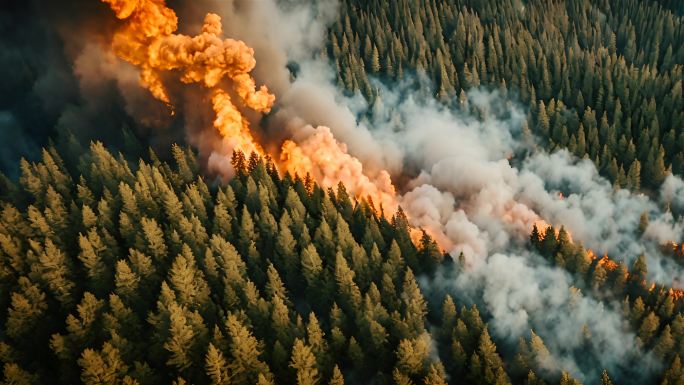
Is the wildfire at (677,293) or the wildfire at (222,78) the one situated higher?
the wildfire at (222,78)

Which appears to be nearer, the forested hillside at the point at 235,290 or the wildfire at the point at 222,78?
the forested hillside at the point at 235,290

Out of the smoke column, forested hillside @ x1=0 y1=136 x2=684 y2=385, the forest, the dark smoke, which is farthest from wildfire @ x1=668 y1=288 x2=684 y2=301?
the dark smoke

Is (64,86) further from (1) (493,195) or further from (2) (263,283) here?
(1) (493,195)

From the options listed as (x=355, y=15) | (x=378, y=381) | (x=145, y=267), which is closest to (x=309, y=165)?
(x=145, y=267)

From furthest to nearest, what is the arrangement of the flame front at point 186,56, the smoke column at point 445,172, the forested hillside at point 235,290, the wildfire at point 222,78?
1. the flame front at point 186,56
2. the wildfire at point 222,78
3. the smoke column at point 445,172
4. the forested hillside at point 235,290

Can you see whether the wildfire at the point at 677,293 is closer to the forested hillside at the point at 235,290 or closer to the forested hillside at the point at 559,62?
the forested hillside at the point at 235,290

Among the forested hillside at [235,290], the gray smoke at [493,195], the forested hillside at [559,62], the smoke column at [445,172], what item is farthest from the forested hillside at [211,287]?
the forested hillside at [559,62]

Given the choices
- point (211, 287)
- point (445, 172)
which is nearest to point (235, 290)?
point (211, 287)

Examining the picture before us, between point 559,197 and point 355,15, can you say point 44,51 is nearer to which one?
point 355,15
